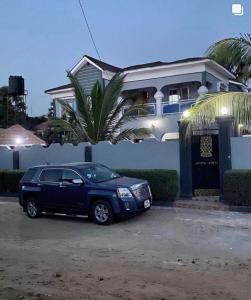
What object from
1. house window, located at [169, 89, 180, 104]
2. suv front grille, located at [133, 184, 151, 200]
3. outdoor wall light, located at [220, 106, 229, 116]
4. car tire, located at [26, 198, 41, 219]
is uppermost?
house window, located at [169, 89, 180, 104]

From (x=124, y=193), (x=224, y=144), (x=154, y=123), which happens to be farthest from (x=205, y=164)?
(x=154, y=123)

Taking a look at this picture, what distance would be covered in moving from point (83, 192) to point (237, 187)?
4.74 m

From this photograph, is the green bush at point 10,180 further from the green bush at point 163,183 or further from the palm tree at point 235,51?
→ the palm tree at point 235,51

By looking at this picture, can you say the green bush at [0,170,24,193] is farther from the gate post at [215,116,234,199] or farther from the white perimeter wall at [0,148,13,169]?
the gate post at [215,116,234,199]

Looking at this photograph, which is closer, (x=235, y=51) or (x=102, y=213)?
(x=102, y=213)

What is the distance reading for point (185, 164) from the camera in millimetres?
15297

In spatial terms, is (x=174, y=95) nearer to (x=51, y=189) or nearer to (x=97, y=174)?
(x=97, y=174)

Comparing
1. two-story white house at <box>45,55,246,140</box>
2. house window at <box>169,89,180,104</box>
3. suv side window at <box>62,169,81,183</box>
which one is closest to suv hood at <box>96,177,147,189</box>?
suv side window at <box>62,169,81,183</box>

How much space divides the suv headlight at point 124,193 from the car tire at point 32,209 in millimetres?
3025

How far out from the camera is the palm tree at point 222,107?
1290 cm

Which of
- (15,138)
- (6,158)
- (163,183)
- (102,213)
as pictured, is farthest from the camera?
(15,138)

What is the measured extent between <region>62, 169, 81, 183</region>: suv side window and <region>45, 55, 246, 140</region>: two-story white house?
440 inches

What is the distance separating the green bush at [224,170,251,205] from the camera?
A: 13094mm

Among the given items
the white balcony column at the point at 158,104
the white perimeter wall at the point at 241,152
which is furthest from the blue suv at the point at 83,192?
the white balcony column at the point at 158,104
